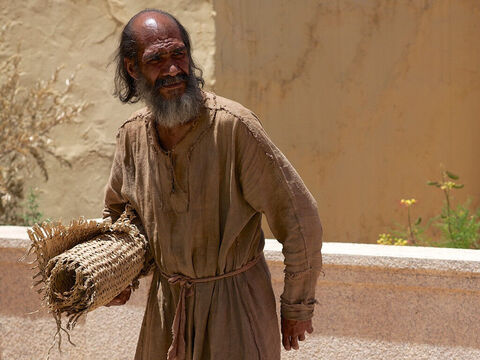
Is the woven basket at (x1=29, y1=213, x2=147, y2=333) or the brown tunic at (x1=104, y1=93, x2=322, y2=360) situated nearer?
the woven basket at (x1=29, y1=213, x2=147, y2=333)

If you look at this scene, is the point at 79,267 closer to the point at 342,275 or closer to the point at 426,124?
the point at 342,275

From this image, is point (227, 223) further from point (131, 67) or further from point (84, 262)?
point (131, 67)

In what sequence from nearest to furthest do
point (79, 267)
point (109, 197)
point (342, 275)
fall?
point (79, 267), point (109, 197), point (342, 275)

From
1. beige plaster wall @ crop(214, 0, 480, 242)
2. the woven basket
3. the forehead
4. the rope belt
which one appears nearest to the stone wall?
the rope belt

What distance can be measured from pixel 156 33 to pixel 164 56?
0.28 feet

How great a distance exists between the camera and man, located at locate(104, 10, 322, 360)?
8.08 ft

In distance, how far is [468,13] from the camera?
6203 mm

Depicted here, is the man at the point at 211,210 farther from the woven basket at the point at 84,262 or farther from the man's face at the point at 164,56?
the woven basket at the point at 84,262

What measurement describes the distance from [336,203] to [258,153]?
3.70m

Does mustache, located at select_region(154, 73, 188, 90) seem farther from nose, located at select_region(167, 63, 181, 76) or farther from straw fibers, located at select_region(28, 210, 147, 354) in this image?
straw fibers, located at select_region(28, 210, 147, 354)

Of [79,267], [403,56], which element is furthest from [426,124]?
[79,267]

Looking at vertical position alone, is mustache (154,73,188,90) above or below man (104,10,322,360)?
above

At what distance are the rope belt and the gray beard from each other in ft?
1.74

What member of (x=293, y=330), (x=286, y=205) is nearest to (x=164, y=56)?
(x=286, y=205)
